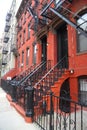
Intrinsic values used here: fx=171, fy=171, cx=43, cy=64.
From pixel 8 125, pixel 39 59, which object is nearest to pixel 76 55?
pixel 8 125

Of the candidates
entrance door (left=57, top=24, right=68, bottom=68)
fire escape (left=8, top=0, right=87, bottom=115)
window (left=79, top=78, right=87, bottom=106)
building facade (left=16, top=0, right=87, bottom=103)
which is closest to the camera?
fire escape (left=8, top=0, right=87, bottom=115)

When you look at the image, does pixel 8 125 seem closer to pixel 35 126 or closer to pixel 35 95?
pixel 35 126

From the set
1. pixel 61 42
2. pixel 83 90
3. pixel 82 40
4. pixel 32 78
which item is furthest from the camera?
pixel 61 42

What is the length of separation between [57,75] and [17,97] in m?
2.62

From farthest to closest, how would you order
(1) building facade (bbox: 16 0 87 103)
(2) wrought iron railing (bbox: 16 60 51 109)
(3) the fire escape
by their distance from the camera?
1. (2) wrought iron railing (bbox: 16 60 51 109)
2. (1) building facade (bbox: 16 0 87 103)
3. (3) the fire escape

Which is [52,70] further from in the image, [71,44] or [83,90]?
[83,90]

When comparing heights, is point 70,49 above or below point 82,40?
below

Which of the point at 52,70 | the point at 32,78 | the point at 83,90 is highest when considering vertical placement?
the point at 52,70

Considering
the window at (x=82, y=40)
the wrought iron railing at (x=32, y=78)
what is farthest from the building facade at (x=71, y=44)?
the wrought iron railing at (x=32, y=78)

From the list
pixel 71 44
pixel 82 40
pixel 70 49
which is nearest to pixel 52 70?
pixel 70 49

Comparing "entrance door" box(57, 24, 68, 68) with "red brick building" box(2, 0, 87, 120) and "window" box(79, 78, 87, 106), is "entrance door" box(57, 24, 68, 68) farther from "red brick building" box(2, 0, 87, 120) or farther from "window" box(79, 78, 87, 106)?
"window" box(79, 78, 87, 106)

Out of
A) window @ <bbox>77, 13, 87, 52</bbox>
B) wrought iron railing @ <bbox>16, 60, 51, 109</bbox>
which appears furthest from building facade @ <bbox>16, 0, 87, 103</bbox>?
wrought iron railing @ <bbox>16, 60, 51, 109</bbox>

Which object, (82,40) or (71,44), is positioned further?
(71,44)

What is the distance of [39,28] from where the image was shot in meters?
14.0
